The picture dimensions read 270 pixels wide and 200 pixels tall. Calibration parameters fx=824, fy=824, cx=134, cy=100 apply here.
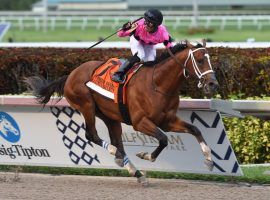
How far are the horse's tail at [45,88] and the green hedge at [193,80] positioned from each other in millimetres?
1558

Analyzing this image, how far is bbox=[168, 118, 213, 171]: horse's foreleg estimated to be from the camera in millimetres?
8367

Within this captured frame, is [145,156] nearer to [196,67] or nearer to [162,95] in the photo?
[162,95]

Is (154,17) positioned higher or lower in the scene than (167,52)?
higher

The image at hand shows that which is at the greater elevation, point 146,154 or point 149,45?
point 149,45

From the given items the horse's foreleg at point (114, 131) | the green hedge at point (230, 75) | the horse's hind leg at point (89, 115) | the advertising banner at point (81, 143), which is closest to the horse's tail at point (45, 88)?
the advertising banner at point (81, 143)

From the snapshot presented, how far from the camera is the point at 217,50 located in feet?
38.1

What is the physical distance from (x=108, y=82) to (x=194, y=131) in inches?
47.0

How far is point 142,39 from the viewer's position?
8.86 meters

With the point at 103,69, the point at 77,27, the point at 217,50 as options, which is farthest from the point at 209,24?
the point at 103,69

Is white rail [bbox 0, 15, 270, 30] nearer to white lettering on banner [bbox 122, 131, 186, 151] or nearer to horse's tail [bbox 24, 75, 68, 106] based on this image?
horse's tail [bbox 24, 75, 68, 106]

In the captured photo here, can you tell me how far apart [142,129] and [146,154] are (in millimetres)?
332

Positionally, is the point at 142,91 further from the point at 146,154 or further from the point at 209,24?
the point at 209,24

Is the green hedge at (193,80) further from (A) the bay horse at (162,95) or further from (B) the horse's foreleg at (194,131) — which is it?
(B) the horse's foreleg at (194,131)

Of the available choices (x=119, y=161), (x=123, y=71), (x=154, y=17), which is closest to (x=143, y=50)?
(x=123, y=71)
